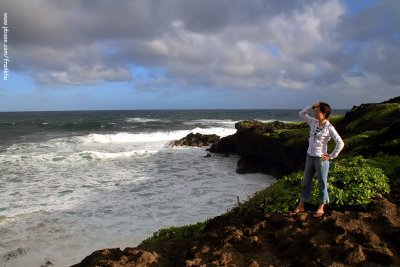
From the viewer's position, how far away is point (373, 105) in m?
18.7

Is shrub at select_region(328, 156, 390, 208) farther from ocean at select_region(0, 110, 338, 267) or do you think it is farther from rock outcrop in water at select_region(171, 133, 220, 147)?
rock outcrop in water at select_region(171, 133, 220, 147)

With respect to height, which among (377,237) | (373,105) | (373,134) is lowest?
(377,237)

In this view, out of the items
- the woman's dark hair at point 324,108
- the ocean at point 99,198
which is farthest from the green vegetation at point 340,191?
the ocean at point 99,198

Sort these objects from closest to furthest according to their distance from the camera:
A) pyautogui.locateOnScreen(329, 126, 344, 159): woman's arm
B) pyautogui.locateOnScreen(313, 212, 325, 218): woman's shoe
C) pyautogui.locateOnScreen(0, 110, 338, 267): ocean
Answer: pyautogui.locateOnScreen(313, 212, 325, 218): woman's shoe < pyautogui.locateOnScreen(329, 126, 344, 159): woman's arm < pyautogui.locateOnScreen(0, 110, 338, 267): ocean

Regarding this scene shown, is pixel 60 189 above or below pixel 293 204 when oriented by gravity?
below

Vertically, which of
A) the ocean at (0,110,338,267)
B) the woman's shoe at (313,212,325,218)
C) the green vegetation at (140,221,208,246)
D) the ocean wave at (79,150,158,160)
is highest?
the woman's shoe at (313,212,325,218)

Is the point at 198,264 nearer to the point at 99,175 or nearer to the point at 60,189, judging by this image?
the point at 60,189

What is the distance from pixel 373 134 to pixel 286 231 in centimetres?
928

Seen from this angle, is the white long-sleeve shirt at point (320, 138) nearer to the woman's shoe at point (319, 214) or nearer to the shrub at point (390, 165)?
the woman's shoe at point (319, 214)

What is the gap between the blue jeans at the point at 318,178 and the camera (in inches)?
276

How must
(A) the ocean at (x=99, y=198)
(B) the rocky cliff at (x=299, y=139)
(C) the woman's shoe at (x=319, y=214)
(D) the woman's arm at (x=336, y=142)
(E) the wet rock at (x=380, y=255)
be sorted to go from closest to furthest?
(E) the wet rock at (x=380, y=255)
(C) the woman's shoe at (x=319, y=214)
(D) the woman's arm at (x=336, y=142)
(A) the ocean at (x=99, y=198)
(B) the rocky cliff at (x=299, y=139)

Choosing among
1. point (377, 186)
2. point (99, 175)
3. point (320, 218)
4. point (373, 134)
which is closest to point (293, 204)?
point (320, 218)

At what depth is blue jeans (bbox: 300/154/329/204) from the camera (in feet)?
23.0

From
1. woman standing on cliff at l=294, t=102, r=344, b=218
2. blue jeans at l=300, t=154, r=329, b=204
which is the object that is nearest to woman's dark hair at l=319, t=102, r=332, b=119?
woman standing on cliff at l=294, t=102, r=344, b=218
